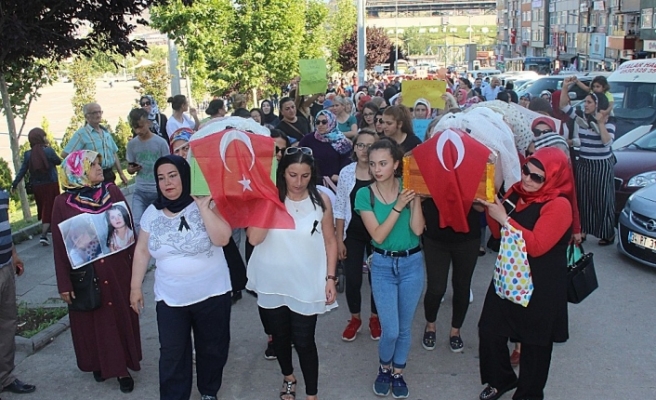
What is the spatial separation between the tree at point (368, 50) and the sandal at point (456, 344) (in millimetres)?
40508

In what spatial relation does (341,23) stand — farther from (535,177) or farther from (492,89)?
(535,177)

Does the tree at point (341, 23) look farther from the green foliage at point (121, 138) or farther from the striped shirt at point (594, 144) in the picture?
the striped shirt at point (594, 144)

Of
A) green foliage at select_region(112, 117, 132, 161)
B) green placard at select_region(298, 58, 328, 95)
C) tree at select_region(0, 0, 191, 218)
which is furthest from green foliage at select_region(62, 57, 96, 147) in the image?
tree at select_region(0, 0, 191, 218)

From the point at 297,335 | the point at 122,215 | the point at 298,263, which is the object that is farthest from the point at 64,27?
the point at 297,335

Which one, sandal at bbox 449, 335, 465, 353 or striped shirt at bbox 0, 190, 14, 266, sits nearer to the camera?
striped shirt at bbox 0, 190, 14, 266

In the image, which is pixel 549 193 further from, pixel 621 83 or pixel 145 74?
pixel 145 74

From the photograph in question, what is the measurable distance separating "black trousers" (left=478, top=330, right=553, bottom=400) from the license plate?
353 centimetres

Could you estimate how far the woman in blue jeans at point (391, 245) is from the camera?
14.1ft

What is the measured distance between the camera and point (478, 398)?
4520mm

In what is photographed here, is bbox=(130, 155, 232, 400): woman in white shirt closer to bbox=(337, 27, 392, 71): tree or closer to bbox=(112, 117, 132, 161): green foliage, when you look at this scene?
bbox=(112, 117, 132, 161): green foliage

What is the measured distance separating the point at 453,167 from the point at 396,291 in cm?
95

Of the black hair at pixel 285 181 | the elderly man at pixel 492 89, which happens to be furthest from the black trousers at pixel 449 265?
the elderly man at pixel 492 89

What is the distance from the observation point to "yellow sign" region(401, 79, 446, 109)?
8.80 m

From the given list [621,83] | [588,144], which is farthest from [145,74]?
[588,144]
